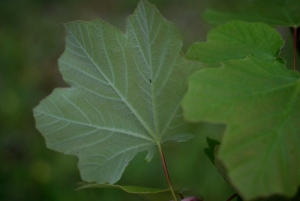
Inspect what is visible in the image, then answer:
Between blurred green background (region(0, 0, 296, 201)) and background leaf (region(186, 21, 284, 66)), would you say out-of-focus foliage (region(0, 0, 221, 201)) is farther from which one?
background leaf (region(186, 21, 284, 66))

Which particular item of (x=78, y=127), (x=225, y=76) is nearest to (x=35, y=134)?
(x=78, y=127)

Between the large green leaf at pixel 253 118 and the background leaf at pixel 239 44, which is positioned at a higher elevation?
the background leaf at pixel 239 44

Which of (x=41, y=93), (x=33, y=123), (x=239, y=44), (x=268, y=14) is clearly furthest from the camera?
(x=41, y=93)

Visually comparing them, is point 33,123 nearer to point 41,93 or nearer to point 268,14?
point 41,93

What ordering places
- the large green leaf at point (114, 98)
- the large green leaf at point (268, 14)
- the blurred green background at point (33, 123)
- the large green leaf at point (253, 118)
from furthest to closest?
the blurred green background at point (33, 123), the large green leaf at point (268, 14), the large green leaf at point (114, 98), the large green leaf at point (253, 118)

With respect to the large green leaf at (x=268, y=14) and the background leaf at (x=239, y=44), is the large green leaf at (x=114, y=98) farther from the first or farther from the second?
the large green leaf at (x=268, y=14)

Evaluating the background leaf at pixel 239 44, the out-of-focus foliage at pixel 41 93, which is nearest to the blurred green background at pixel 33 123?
the out-of-focus foliage at pixel 41 93

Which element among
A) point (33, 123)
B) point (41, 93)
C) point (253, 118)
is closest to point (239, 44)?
point (253, 118)
